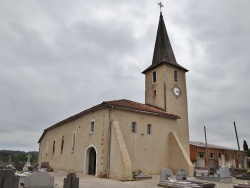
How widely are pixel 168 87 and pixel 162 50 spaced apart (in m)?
5.81

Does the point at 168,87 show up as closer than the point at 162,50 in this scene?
Yes

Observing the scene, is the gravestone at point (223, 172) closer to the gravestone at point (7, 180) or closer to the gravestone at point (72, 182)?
the gravestone at point (72, 182)

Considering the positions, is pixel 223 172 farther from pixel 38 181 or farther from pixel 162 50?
pixel 162 50

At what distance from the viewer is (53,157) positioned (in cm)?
3064

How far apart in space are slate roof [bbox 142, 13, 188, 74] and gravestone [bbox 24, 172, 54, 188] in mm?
19168

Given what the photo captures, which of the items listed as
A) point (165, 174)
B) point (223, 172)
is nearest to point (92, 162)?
point (165, 174)

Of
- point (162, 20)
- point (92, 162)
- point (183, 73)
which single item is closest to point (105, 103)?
point (92, 162)

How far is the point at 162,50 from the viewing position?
29.8 m

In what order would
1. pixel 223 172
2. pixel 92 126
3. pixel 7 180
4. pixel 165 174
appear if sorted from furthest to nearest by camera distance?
pixel 92 126, pixel 223 172, pixel 165 174, pixel 7 180

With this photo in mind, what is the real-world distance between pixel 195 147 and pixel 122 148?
2480 cm

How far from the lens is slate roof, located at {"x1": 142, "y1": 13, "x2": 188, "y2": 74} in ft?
92.9

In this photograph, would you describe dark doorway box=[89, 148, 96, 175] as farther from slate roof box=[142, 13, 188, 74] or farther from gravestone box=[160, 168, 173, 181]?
slate roof box=[142, 13, 188, 74]

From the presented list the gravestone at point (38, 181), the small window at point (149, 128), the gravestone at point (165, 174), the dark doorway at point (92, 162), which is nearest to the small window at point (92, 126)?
the dark doorway at point (92, 162)

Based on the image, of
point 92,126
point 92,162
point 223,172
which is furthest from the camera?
point 92,162
